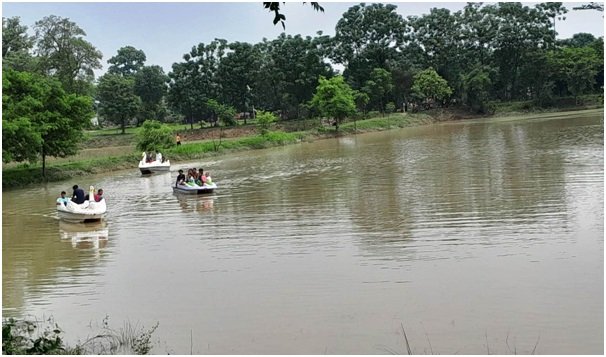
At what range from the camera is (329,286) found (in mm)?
9461

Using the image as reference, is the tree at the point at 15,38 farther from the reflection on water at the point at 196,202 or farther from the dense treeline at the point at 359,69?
the reflection on water at the point at 196,202

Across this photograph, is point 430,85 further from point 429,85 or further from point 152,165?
point 152,165

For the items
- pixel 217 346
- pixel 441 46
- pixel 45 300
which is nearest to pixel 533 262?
pixel 217 346

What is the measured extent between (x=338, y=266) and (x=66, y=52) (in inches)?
1862

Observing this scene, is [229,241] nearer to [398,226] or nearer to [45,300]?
[398,226]

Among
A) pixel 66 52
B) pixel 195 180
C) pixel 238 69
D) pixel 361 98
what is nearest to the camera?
pixel 195 180

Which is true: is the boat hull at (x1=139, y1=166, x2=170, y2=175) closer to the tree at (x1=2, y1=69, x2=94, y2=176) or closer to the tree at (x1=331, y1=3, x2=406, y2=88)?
the tree at (x1=2, y1=69, x2=94, y2=176)

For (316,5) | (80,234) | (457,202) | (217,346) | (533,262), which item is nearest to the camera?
(316,5)

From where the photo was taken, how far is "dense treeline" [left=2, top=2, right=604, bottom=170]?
5594 cm

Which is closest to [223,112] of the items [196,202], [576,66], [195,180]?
[576,66]

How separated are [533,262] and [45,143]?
24.7 meters

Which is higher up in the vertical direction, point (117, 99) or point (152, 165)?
point (117, 99)

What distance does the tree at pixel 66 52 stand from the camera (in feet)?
168

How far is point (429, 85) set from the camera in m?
66.6
